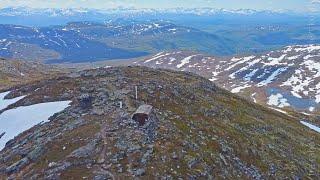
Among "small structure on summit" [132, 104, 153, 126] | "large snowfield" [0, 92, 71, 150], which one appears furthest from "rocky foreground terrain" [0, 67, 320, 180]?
"large snowfield" [0, 92, 71, 150]

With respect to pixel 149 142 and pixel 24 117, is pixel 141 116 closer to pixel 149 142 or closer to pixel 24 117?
pixel 149 142

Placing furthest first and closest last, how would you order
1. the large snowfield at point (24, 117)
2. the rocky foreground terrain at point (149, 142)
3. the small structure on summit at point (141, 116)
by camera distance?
1. the large snowfield at point (24, 117)
2. the small structure on summit at point (141, 116)
3. the rocky foreground terrain at point (149, 142)

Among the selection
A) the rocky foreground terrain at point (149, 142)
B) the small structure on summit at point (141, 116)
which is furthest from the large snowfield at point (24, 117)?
the small structure on summit at point (141, 116)

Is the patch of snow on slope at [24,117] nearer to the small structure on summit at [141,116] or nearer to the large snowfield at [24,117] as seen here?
the large snowfield at [24,117]

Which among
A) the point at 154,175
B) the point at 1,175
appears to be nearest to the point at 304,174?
the point at 154,175

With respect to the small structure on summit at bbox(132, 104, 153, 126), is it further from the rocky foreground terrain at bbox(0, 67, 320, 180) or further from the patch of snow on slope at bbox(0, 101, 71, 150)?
the patch of snow on slope at bbox(0, 101, 71, 150)

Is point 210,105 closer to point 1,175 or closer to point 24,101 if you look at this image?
point 24,101
